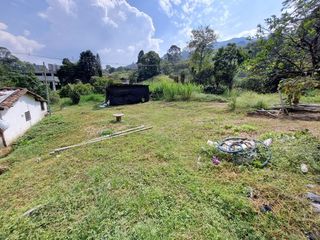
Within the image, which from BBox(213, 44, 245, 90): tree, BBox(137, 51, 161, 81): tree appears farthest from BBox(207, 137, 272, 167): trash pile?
BBox(137, 51, 161, 81): tree

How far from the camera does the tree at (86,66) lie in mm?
28609

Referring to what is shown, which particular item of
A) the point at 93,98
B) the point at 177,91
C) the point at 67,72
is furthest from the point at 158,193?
the point at 67,72

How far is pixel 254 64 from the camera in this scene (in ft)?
8.29

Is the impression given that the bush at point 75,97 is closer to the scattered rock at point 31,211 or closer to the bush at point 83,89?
the bush at point 83,89

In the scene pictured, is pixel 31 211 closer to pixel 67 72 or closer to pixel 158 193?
pixel 158 193

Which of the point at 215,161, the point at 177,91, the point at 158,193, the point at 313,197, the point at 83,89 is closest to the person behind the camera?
the point at 313,197

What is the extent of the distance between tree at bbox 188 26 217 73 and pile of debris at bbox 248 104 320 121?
545 inches

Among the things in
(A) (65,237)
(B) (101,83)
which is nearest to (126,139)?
(A) (65,237)

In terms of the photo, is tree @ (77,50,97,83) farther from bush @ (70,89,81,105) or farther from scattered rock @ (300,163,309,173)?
scattered rock @ (300,163,309,173)

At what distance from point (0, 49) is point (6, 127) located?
26.9m

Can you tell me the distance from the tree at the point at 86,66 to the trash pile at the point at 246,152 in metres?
28.5

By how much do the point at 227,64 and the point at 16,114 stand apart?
16.1 m

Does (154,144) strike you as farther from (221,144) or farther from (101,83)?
(101,83)

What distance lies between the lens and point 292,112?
8156 millimetres
